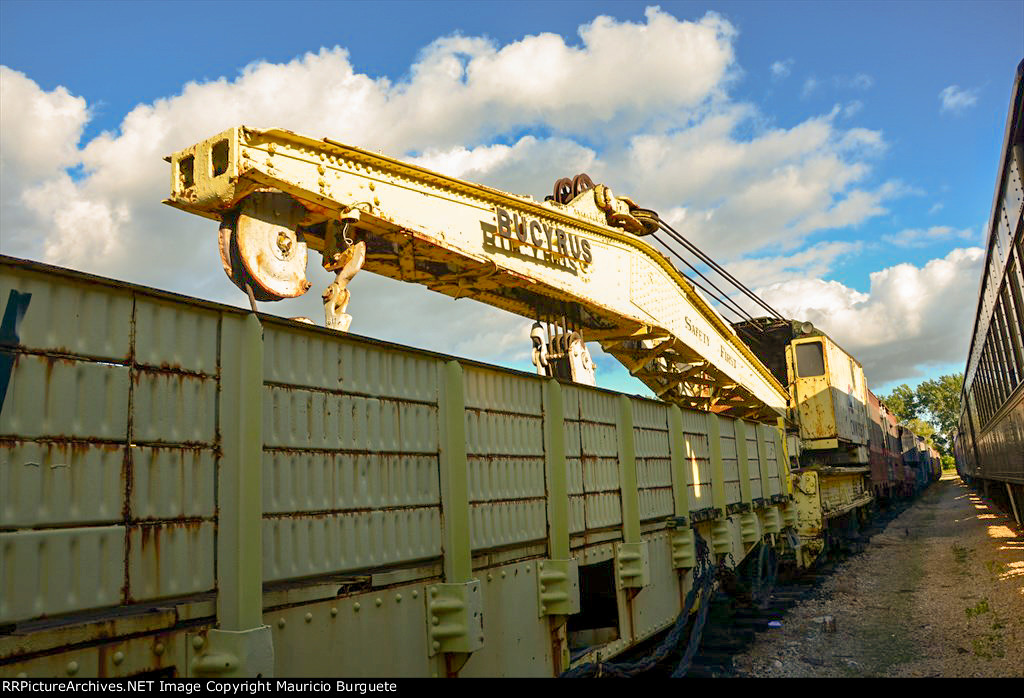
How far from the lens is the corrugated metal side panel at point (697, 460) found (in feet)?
25.1

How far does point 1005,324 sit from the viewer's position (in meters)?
11.0

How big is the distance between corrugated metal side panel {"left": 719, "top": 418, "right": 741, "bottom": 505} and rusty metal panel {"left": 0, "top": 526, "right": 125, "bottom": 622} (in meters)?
7.22

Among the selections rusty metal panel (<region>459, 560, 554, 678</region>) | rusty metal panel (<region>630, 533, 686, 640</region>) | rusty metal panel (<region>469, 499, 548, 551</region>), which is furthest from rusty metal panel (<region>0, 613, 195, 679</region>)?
rusty metal panel (<region>630, 533, 686, 640</region>)

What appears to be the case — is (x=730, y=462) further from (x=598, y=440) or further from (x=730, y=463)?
(x=598, y=440)

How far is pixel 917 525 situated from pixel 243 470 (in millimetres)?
24251

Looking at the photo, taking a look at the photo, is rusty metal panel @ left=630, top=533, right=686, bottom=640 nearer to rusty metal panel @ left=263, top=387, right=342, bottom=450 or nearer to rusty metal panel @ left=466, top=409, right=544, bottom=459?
rusty metal panel @ left=466, top=409, right=544, bottom=459

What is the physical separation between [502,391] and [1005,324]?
9.47 m

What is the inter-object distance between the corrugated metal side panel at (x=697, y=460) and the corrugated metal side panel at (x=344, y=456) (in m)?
A: 4.20

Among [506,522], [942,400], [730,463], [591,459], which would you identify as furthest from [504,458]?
[942,400]

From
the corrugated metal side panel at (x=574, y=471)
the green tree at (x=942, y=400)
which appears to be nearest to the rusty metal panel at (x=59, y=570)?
the corrugated metal side panel at (x=574, y=471)

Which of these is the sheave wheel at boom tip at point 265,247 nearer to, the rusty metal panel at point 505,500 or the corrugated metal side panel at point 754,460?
the rusty metal panel at point 505,500

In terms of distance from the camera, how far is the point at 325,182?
18.5 ft

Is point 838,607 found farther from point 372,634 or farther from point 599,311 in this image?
point 372,634

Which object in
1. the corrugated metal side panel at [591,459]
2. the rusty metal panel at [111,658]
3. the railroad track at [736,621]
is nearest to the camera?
the rusty metal panel at [111,658]
